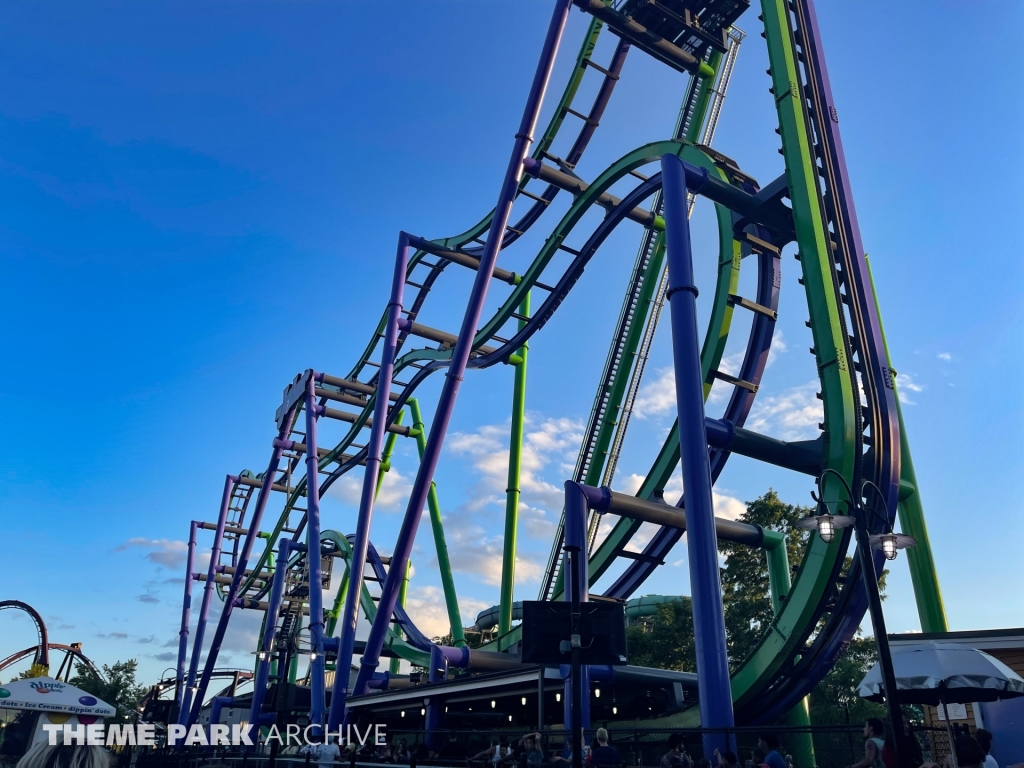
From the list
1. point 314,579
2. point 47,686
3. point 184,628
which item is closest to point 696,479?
point 47,686

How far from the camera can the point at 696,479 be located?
1148cm

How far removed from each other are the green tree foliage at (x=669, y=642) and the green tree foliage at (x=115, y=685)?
3328 cm

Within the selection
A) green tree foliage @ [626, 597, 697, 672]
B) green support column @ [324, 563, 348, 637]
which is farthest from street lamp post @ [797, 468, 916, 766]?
green support column @ [324, 563, 348, 637]

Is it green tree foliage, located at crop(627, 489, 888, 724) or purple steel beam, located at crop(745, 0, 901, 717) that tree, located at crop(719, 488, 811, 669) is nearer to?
green tree foliage, located at crop(627, 489, 888, 724)

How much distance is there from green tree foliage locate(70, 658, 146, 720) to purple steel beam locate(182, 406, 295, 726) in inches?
539

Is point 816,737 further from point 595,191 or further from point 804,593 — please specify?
point 595,191

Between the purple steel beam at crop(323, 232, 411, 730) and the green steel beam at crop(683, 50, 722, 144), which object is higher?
the green steel beam at crop(683, 50, 722, 144)

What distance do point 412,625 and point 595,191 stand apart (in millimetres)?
16454

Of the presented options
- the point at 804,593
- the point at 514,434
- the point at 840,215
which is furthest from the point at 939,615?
the point at 514,434

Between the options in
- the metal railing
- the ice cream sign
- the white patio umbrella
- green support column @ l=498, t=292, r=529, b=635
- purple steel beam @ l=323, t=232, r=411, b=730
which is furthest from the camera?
green support column @ l=498, t=292, r=529, b=635

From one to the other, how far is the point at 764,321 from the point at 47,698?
48.9 feet

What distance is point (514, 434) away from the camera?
2527cm

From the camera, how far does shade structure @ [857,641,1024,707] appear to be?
8.40 metres

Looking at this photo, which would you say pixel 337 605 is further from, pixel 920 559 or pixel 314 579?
pixel 920 559
